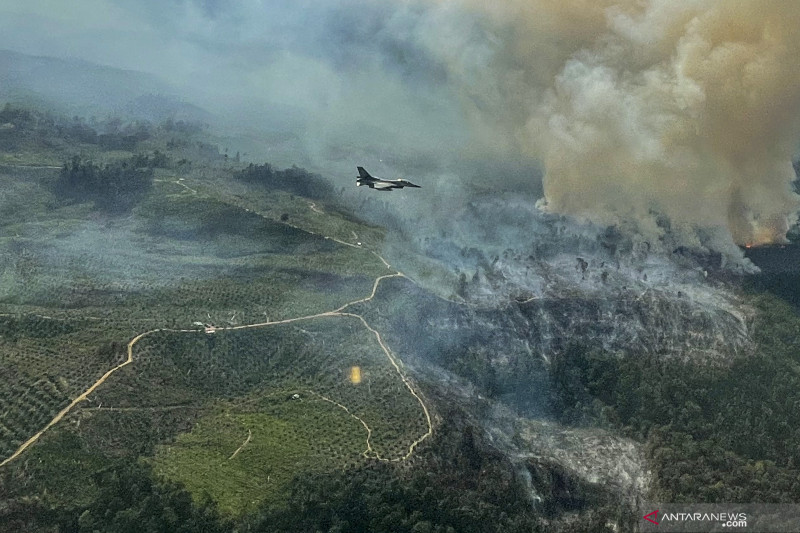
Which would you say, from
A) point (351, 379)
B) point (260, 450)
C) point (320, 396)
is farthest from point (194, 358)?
point (351, 379)

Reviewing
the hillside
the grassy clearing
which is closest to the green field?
the grassy clearing

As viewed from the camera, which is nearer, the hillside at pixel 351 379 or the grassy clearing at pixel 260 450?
the grassy clearing at pixel 260 450

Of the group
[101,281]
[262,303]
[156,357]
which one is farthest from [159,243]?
[156,357]

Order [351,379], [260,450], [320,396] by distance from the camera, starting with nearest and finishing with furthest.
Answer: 1. [260,450]
2. [320,396]
3. [351,379]

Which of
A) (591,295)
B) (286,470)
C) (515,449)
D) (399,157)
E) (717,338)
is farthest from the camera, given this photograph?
(399,157)

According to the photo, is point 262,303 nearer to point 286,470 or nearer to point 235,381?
point 235,381

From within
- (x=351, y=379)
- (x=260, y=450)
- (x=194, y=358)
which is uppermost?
(x=351, y=379)

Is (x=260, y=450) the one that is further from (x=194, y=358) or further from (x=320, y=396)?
(x=194, y=358)

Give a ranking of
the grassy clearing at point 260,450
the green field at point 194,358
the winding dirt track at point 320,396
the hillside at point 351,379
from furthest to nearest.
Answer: the green field at point 194,358 → the winding dirt track at point 320,396 → the hillside at point 351,379 → the grassy clearing at point 260,450

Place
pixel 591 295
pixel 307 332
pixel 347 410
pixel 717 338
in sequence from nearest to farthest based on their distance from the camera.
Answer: pixel 347 410
pixel 307 332
pixel 717 338
pixel 591 295

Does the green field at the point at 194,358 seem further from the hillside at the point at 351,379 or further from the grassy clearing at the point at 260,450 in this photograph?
the hillside at the point at 351,379

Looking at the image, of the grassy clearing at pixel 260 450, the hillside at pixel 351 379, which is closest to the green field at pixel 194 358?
the grassy clearing at pixel 260 450
